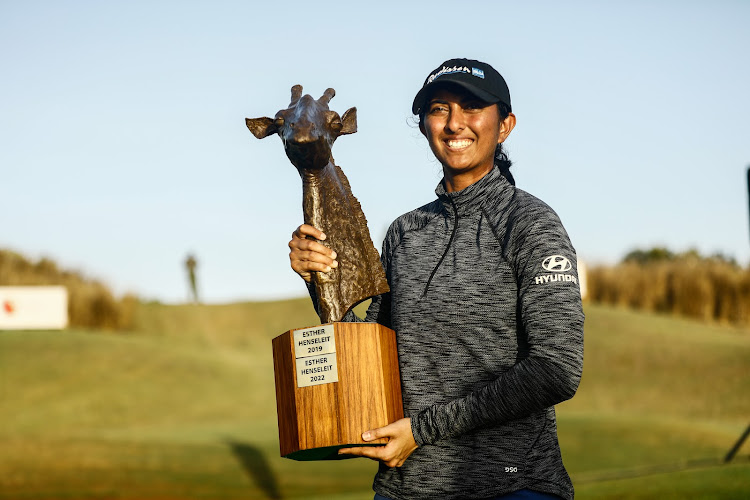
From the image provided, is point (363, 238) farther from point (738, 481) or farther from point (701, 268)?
point (701, 268)

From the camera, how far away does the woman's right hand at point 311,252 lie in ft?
8.86

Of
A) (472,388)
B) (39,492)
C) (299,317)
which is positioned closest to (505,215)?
(472,388)

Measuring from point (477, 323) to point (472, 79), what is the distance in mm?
713

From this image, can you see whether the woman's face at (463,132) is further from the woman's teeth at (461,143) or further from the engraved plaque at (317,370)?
the engraved plaque at (317,370)

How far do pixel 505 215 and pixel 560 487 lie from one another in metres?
0.75

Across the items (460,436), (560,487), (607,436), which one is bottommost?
(607,436)

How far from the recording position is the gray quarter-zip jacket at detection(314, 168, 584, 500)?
7.41 ft

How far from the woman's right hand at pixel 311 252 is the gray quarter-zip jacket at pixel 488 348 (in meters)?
→ 0.27

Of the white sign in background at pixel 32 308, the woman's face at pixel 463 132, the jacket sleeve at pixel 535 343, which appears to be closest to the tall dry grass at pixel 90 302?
the white sign in background at pixel 32 308

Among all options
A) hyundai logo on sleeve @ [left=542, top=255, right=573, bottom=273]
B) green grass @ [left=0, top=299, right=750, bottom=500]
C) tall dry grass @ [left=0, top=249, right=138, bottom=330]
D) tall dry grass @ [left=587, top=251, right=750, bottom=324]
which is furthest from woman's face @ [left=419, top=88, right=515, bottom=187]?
tall dry grass @ [left=587, top=251, right=750, bottom=324]

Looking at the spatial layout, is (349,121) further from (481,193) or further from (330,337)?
(330,337)

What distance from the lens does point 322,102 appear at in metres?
2.80

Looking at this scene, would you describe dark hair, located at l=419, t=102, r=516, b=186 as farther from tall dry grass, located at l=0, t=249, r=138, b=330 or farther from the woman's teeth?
tall dry grass, located at l=0, t=249, r=138, b=330

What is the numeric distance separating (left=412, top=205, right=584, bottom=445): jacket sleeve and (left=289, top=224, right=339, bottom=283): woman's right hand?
60cm
